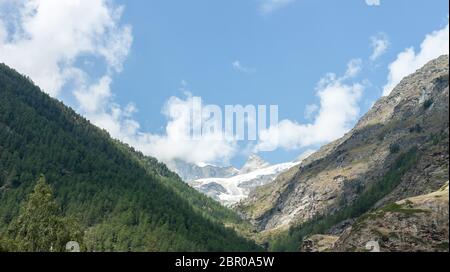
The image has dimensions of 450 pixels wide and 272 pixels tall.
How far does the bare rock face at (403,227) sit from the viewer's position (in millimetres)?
87625

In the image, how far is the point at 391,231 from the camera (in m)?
99.6

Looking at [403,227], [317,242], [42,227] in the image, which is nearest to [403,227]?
[403,227]

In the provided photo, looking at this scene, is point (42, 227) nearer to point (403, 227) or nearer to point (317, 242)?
point (403, 227)

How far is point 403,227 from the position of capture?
321 ft

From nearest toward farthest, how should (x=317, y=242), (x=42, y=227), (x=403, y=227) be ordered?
(x=403, y=227)
(x=42, y=227)
(x=317, y=242)

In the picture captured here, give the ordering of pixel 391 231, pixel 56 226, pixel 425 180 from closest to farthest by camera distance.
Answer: pixel 391 231 < pixel 56 226 < pixel 425 180

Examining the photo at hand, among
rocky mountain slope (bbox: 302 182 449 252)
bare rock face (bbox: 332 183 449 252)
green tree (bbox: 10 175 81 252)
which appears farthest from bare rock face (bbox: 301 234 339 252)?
green tree (bbox: 10 175 81 252)

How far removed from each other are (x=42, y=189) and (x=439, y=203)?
82.9 metres

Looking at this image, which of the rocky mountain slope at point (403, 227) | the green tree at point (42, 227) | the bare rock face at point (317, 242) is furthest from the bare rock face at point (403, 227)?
the bare rock face at point (317, 242)

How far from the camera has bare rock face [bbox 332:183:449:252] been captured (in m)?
87.6
